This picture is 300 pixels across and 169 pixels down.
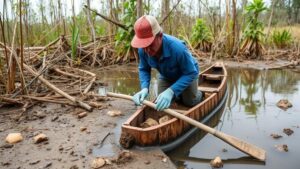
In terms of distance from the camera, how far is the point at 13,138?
3.35 m

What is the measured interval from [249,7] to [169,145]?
640 cm

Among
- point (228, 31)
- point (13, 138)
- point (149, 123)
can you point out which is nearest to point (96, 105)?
point (149, 123)

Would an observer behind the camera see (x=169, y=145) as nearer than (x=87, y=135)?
Yes

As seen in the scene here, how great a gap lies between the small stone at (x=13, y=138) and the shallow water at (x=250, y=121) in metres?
1.60

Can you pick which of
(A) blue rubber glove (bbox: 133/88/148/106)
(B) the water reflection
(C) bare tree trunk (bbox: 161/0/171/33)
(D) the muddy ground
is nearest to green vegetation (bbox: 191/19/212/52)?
(C) bare tree trunk (bbox: 161/0/171/33)

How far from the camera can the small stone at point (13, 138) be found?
3.35m

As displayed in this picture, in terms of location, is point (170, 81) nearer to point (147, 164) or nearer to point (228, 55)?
point (147, 164)

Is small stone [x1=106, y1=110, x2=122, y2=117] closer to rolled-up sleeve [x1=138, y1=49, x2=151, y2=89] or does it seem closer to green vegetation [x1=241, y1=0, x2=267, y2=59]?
rolled-up sleeve [x1=138, y1=49, x2=151, y2=89]

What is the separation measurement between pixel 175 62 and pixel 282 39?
8.15m

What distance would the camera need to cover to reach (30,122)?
3.94 meters

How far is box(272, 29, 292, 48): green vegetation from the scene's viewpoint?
1039cm

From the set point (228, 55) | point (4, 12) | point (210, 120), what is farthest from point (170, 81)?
point (228, 55)

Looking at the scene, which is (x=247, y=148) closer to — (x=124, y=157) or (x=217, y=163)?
(x=217, y=163)

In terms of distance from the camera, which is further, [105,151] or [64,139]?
[64,139]
